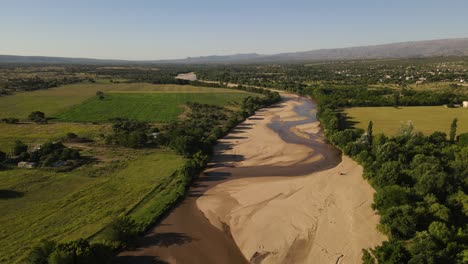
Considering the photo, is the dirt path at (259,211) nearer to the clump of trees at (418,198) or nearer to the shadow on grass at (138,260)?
the shadow on grass at (138,260)

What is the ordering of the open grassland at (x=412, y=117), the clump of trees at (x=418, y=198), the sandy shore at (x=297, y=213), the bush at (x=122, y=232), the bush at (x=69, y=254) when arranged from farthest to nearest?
the open grassland at (x=412, y=117) → the sandy shore at (x=297, y=213) → the bush at (x=122, y=232) → the clump of trees at (x=418, y=198) → the bush at (x=69, y=254)

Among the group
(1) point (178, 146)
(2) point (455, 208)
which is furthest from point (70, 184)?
(2) point (455, 208)

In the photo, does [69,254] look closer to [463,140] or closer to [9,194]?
[9,194]

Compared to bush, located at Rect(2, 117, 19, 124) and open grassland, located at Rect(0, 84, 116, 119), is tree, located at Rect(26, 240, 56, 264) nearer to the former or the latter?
bush, located at Rect(2, 117, 19, 124)

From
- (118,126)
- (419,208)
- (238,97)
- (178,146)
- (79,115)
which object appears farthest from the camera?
(238,97)

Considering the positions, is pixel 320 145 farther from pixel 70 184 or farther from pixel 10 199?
pixel 10 199

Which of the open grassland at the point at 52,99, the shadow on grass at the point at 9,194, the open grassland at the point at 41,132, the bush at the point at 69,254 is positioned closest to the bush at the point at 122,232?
the bush at the point at 69,254

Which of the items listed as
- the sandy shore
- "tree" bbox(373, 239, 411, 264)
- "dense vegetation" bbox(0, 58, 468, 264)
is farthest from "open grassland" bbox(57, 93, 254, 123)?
"tree" bbox(373, 239, 411, 264)

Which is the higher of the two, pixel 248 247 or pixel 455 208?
pixel 455 208
